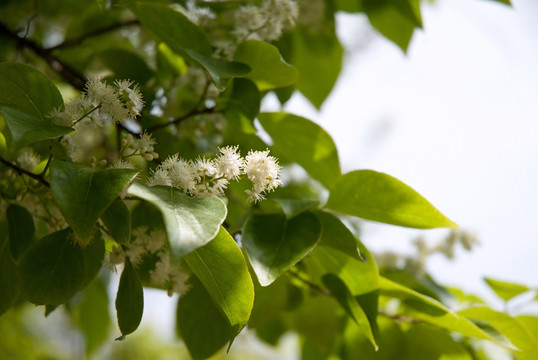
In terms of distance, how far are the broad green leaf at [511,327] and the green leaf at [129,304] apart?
1.80ft

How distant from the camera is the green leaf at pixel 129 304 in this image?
0.62 m

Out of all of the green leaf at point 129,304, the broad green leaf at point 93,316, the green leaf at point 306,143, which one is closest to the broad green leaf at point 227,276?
the green leaf at point 129,304

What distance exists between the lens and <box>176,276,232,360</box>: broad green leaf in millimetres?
835

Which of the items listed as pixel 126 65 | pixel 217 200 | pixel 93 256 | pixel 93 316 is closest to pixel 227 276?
pixel 217 200

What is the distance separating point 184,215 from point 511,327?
0.67 metres

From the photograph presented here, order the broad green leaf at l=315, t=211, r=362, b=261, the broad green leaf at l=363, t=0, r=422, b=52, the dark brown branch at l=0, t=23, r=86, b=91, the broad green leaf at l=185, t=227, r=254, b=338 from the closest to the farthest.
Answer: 1. the broad green leaf at l=185, t=227, r=254, b=338
2. the broad green leaf at l=315, t=211, r=362, b=261
3. the dark brown branch at l=0, t=23, r=86, b=91
4. the broad green leaf at l=363, t=0, r=422, b=52

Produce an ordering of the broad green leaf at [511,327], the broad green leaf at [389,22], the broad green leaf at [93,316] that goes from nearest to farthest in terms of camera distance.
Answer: the broad green leaf at [511,327]
the broad green leaf at [389,22]
the broad green leaf at [93,316]

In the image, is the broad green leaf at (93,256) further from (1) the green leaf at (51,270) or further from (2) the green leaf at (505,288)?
(2) the green leaf at (505,288)

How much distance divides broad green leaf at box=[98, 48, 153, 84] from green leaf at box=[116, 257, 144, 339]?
44cm

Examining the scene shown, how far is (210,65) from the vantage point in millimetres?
717

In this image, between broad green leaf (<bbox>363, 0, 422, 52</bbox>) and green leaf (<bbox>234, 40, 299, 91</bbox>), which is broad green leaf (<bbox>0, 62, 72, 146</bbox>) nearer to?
green leaf (<bbox>234, 40, 299, 91</bbox>)

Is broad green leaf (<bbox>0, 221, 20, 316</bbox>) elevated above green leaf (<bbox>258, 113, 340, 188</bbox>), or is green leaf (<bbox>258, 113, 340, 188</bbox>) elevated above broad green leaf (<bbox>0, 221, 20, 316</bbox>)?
green leaf (<bbox>258, 113, 340, 188</bbox>)

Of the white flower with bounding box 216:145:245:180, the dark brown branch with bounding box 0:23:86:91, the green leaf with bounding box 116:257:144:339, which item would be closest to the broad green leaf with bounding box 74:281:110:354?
the dark brown branch with bounding box 0:23:86:91

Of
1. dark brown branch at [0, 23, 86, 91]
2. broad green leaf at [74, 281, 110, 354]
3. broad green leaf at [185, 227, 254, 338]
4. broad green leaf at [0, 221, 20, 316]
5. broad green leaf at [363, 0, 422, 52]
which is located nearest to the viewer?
broad green leaf at [185, 227, 254, 338]
